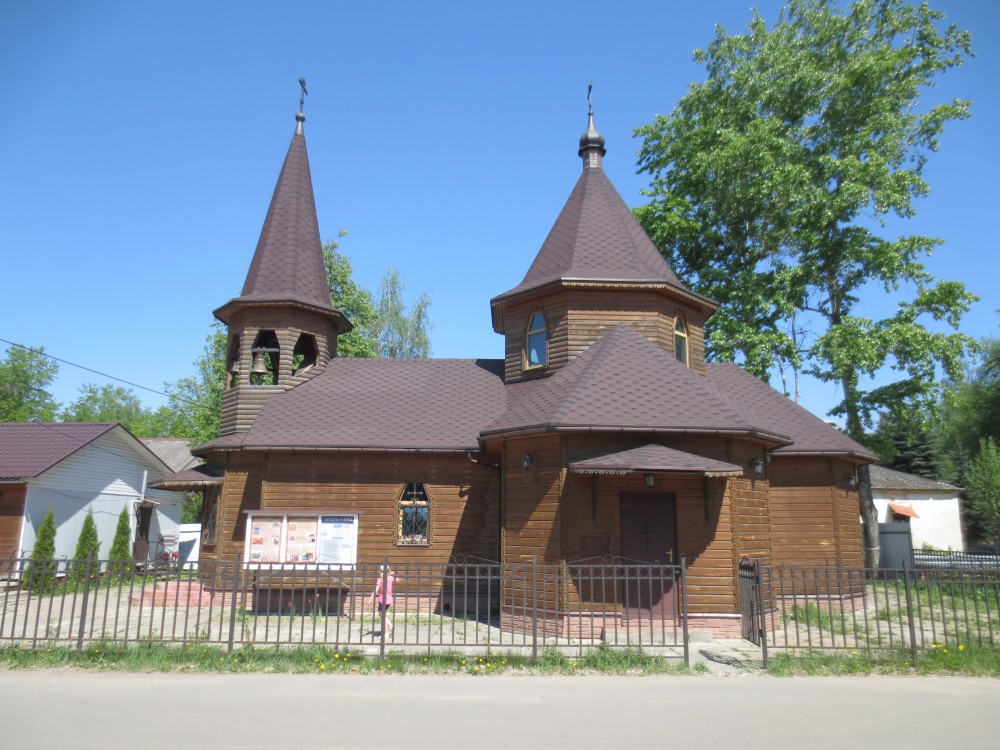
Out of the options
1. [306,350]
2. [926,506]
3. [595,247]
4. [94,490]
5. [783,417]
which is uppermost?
[595,247]

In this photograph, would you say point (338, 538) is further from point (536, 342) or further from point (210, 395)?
point (210, 395)

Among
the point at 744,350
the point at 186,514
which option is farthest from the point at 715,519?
the point at 186,514

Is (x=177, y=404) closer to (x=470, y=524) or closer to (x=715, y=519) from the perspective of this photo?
(x=470, y=524)

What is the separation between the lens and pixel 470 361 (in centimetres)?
1892

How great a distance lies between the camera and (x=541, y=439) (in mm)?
12469

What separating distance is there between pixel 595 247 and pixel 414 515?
7706mm

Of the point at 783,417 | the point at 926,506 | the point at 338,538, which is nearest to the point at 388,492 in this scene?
the point at 338,538

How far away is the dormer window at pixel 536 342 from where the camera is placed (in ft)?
52.4

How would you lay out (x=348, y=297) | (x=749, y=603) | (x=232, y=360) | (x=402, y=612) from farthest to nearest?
(x=348, y=297), (x=232, y=360), (x=402, y=612), (x=749, y=603)

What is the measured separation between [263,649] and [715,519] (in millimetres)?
7678

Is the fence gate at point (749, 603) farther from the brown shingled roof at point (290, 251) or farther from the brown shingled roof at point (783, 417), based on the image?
the brown shingled roof at point (290, 251)

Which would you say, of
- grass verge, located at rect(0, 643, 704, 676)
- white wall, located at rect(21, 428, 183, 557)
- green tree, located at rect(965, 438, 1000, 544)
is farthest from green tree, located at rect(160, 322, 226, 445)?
green tree, located at rect(965, 438, 1000, 544)

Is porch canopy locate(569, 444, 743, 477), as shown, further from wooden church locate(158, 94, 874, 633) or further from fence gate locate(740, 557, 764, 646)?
fence gate locate(740, 557, 764, 646)

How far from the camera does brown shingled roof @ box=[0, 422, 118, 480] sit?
20031 mm
